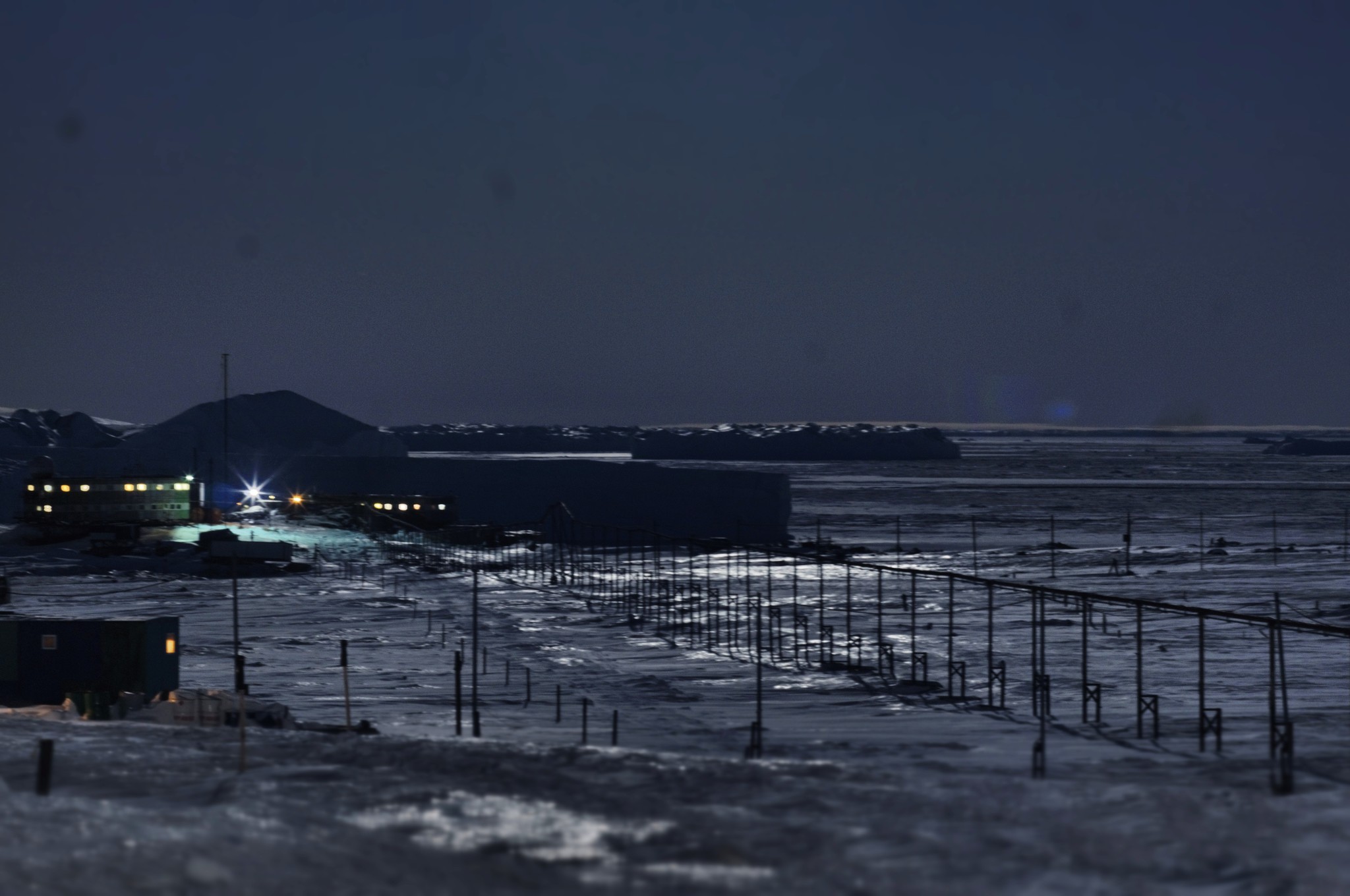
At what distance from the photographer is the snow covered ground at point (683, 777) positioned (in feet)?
44.5

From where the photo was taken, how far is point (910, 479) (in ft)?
604

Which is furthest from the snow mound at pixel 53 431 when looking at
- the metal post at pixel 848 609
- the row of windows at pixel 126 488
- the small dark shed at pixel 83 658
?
the small dark shed at pixel 83 658

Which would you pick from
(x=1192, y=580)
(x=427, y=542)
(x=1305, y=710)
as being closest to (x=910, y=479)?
(x=427, y=542)

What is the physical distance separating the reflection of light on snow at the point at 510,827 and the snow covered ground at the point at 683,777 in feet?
0.17

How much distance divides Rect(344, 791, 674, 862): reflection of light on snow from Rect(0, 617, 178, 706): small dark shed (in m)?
18.3

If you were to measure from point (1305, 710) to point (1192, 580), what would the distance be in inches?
1174

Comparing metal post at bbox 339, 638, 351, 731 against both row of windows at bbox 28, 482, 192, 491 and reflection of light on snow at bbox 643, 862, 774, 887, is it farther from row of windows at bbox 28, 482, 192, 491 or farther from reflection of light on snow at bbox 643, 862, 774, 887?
row of windows at bbox 28, 482, 192, 491

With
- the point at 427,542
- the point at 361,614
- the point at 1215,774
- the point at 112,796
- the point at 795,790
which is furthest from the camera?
the point at 427,542

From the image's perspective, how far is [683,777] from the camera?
17.7 metres

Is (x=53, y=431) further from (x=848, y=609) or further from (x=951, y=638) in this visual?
(x=951, y=638)

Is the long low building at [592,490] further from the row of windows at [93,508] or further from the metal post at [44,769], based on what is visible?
the metal post at [44,769]

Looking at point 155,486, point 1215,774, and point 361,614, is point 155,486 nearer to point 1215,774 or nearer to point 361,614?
point 361,614

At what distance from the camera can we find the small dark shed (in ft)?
103

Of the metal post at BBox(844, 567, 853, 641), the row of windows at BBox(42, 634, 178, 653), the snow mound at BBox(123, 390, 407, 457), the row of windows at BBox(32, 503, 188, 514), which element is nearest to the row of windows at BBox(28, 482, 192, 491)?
the row of windows at BBox(32, 503, 188, 514)
